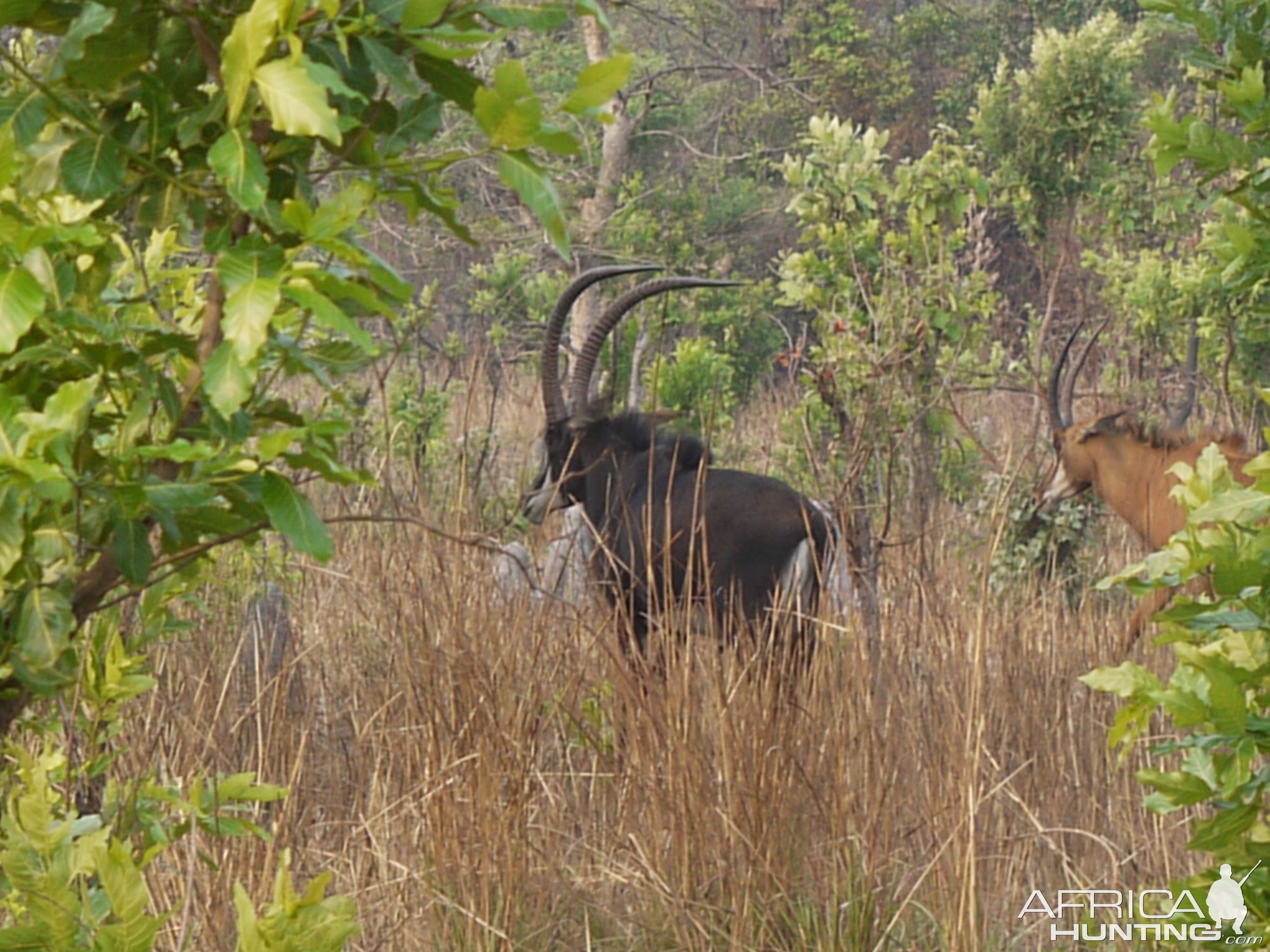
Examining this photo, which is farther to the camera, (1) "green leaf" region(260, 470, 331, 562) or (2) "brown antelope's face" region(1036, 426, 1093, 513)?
(2) "brown antelope's face" region(1036, 426, 1093, 513)

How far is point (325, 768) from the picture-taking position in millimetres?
3371

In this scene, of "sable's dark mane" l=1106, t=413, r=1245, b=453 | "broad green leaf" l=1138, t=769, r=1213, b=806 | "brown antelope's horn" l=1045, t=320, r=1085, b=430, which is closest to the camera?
"broad green leaf" l=1138, t=769, r=1213, b=806

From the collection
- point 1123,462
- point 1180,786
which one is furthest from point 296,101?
point 1123,462

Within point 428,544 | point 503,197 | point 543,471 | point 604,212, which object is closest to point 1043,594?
point 428,544

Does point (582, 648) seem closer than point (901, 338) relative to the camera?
No

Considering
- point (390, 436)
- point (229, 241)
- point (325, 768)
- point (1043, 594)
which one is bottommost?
point (325, 768)

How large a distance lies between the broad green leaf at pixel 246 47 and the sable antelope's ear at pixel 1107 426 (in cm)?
464

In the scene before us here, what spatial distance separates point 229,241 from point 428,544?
185 centimetres

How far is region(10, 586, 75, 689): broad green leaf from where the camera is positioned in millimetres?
935

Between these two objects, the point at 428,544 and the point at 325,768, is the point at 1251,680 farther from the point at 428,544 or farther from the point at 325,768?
the point at 325,768

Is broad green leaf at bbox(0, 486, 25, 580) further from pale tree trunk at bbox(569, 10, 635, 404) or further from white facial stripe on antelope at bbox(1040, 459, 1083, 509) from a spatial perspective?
pale tree trunk at bbox(569, 10, 635, 404)

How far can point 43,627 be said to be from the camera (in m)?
0.94

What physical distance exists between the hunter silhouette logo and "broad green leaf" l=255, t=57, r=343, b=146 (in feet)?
4.59

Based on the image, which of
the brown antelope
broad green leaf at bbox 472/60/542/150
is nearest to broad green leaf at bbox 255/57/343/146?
broad green leaf at bbox 472/60/542/150
